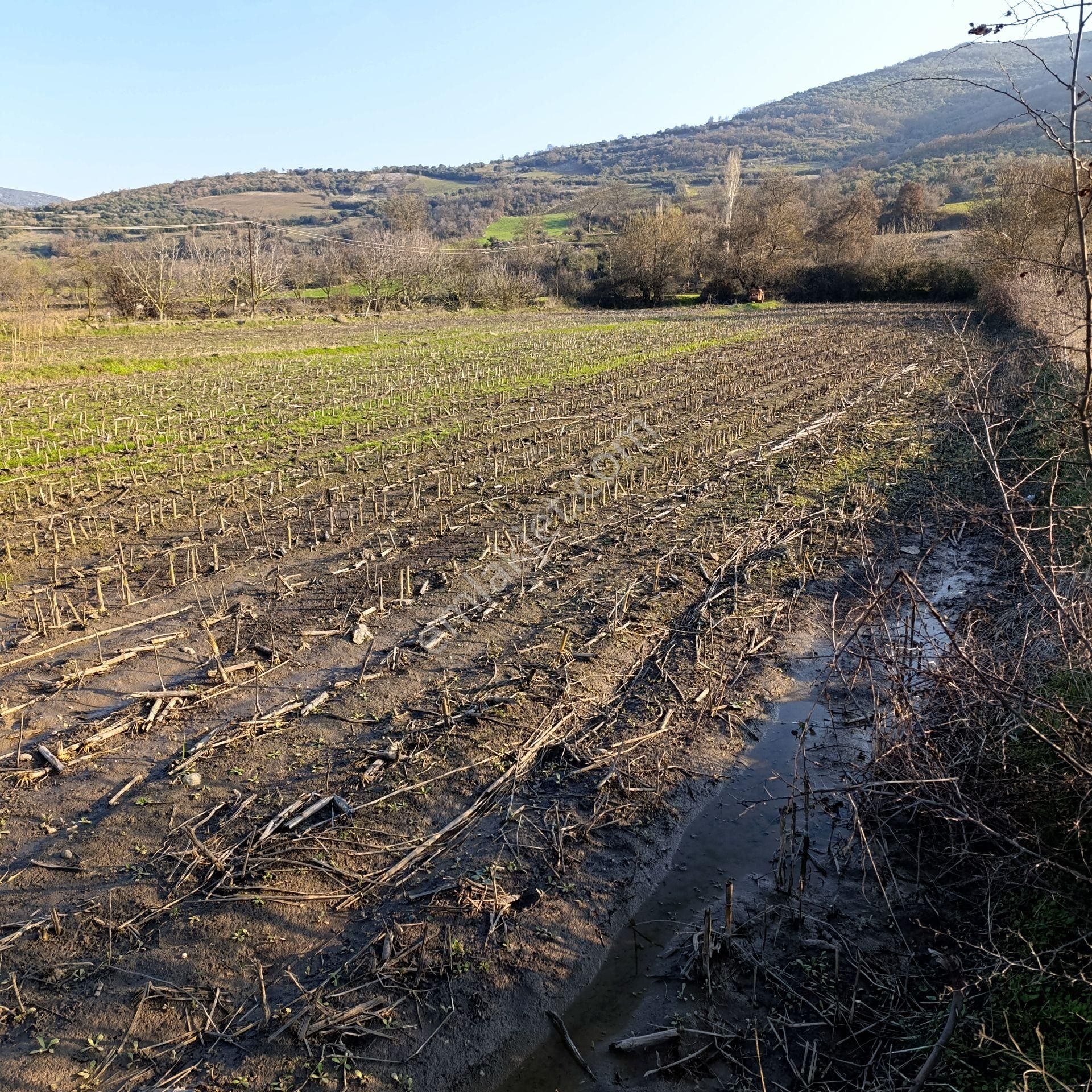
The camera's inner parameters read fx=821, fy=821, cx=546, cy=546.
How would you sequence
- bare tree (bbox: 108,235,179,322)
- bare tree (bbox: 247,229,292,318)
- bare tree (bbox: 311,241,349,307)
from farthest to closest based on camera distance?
bare tree (bbox: 311,241,349,307) → bare tree (bbox: 247,229,292,318) → bare tree (bbox: 108,235,179,322)

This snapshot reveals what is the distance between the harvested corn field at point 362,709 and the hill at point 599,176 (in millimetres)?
72248

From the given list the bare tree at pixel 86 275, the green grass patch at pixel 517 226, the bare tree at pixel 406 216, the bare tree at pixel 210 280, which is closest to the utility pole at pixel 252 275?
the bare tree at pixel 210 280

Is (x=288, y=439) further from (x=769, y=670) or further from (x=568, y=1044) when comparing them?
(x=568, y=1044)

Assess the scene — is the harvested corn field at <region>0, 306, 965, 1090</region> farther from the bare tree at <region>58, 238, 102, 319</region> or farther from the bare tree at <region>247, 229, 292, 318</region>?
the bare tree at <region>247, 229, 292, 318</region>

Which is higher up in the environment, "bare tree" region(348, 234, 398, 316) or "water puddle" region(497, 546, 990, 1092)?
"bare tree" region(348, 234, 398, 316)

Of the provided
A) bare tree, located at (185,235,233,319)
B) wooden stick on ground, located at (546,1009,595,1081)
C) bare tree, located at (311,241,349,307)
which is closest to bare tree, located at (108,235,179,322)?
bare tree, located at (185,235,233,319)

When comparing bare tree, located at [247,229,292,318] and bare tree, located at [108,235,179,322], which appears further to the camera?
bare tree, located at [247,229,292,318]

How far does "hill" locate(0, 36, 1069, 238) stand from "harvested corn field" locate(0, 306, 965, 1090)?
72.2 meters

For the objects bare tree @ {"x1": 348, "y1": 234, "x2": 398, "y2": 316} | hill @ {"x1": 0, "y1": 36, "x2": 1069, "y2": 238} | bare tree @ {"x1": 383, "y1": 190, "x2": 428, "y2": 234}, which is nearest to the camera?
bare tree @ {"x1": 348, "y1": 234, "x2": 398, "y2": 316}

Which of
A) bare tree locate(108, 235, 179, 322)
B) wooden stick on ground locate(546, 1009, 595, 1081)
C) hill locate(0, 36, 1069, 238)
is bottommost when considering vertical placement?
wooden stick on ground locate(546, 1009, 595, 1081)

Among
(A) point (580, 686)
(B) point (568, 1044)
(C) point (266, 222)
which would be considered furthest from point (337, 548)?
(C) point (266, 222)

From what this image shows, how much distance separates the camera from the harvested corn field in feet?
14.8

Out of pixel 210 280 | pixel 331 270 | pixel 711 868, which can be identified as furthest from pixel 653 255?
pixel 711 868

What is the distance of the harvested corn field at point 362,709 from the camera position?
452 cm
